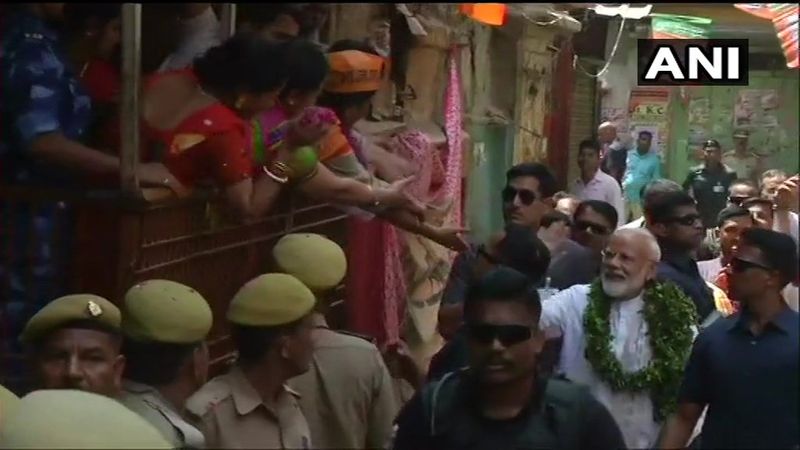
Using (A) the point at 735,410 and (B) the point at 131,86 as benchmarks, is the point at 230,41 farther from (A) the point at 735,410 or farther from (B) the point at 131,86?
(A) the point at 735,410

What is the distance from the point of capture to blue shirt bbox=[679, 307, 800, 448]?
2.80 meters

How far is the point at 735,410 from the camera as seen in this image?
289cm

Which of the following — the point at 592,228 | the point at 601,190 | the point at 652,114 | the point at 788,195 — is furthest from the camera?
the point at 601,190

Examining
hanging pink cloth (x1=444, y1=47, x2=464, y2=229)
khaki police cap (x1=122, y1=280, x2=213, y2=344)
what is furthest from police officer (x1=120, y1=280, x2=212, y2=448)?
hanging pink cloth (x1=444, y1=47, x2=464, y2=229)

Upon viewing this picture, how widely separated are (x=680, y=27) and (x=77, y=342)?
4.66 feet

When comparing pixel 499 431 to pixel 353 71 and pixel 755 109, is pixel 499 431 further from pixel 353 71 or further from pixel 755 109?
pixel 755 109

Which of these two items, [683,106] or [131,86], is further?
[683,106]

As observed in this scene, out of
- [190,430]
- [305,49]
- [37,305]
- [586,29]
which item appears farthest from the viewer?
[586,29]

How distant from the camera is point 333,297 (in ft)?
10.4

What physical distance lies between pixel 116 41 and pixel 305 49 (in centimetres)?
36

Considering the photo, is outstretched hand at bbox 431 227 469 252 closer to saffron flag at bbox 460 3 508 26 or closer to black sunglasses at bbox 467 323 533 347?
black sunglasses at bbox 467 323 533 347

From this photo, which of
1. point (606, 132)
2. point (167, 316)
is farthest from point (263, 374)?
point (606, 132)

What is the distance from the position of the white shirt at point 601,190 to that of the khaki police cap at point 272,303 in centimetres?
91

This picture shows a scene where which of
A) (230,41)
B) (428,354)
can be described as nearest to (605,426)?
(428,354)
